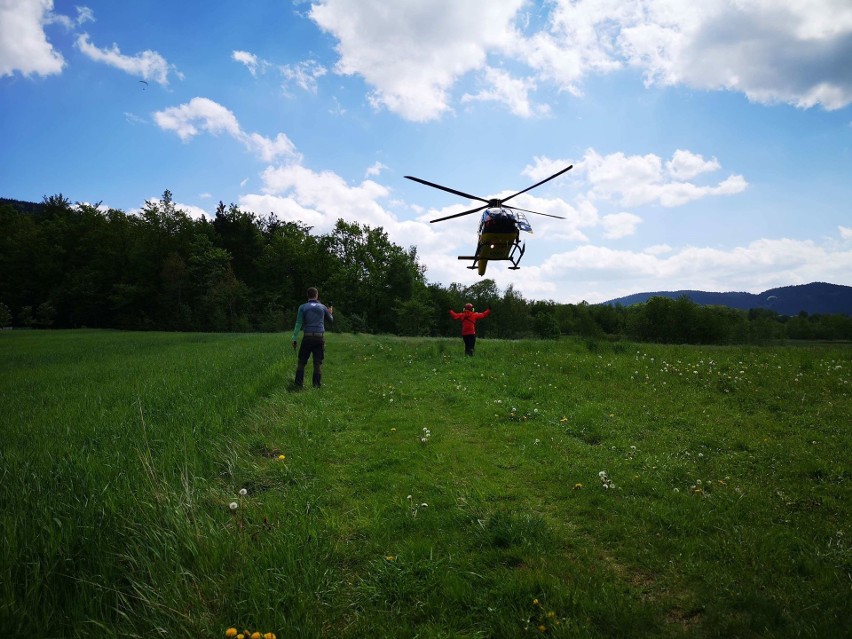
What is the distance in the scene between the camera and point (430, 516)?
5156 millimetres

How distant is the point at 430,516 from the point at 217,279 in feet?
234

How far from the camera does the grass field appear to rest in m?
3.49

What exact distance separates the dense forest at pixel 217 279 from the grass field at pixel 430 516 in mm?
46796

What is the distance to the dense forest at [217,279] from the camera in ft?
Result: 223

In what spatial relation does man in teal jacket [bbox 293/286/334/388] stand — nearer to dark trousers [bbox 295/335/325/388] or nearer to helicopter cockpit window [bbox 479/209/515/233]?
dark trousers [bbox 295/335/325/388]

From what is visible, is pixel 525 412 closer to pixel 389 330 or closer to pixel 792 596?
pixel 792 596

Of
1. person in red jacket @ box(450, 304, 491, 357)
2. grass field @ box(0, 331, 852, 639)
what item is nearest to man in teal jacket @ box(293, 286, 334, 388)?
grass field @ box(0, 331, 852, 639)

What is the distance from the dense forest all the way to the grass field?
46796 mm

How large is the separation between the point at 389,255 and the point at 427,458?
259ft

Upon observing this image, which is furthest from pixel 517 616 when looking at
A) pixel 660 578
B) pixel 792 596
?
pixel 792 596

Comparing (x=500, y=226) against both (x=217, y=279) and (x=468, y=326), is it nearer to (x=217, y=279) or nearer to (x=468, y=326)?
(x=468, y=326)

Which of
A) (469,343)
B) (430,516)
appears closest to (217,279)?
(469,343)

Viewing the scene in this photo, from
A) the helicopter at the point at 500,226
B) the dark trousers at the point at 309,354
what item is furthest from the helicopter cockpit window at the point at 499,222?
the dark trousers at the point at 309,354

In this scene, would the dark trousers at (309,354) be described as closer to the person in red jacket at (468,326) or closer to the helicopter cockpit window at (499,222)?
the person in red jacket at (468,326)
